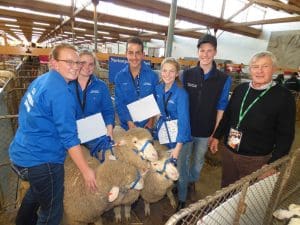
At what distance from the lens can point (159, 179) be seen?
210cm

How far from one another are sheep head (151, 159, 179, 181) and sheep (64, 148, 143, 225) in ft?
0.75

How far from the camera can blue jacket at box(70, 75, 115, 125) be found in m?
1.90

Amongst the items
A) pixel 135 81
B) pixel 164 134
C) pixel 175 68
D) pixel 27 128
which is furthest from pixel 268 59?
pixel 27 128

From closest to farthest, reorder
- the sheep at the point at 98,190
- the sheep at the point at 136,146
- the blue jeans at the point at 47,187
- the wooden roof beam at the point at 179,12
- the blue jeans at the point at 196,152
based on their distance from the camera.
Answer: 1. the blue jeans at the point at 47,187
2. the sheep at the point at 98,190
3. the sheep at the point at 136,146
4. the blue jeans at the point at 196,152
5. the wooden roof beam at the point at 179,12

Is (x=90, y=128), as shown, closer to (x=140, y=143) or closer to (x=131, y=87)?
(x=140, y=143)

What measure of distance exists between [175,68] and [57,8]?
7.71 metres

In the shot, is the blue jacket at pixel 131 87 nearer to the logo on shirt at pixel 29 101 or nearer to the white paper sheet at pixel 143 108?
the white paper sheet at pixel 143 108

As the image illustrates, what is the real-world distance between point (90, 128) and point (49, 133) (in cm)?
62

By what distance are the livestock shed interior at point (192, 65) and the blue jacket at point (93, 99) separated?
1.39ft

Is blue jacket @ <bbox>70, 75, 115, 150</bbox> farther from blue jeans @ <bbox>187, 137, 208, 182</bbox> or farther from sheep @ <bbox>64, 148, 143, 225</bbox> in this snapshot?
blue jeans @ <bbox>187, 137, 208, 182</bbox>

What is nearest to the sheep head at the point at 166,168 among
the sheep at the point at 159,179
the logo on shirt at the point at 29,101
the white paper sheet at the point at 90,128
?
the sheep at the point at 159,179

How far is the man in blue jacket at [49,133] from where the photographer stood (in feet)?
4.03

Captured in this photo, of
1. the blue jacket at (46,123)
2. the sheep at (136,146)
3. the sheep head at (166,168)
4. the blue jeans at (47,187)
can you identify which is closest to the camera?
the blue jacket at (46,123)

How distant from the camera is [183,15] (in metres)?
8.80
